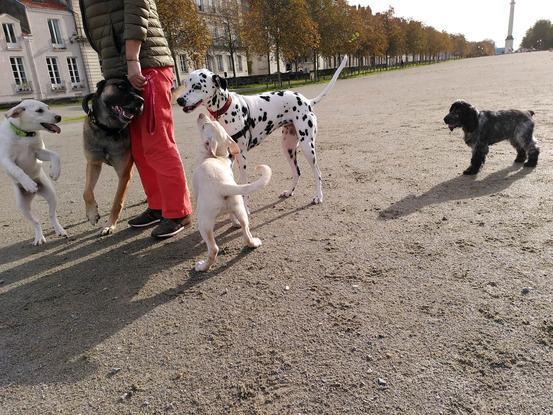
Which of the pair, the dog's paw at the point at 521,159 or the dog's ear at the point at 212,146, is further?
the dog's paw at the point at 521,159

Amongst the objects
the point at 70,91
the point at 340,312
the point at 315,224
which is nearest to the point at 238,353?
the point at 340,312

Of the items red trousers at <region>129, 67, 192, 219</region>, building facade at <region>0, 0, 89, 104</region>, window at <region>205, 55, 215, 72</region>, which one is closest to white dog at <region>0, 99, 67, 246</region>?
red trousers at <region>129, 67, 192, 219</region>

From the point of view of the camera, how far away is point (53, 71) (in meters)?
37.8

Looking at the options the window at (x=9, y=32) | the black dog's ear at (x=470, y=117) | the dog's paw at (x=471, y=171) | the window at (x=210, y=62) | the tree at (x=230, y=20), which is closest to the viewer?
the dog's paw at (x=471, y=171)

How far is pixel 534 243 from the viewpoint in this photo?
3.50 metres

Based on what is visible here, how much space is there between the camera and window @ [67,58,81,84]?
128 ft

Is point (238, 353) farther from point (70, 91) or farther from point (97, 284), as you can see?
point (70, 91)

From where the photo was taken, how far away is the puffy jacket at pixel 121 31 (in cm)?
370

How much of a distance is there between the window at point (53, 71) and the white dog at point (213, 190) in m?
41.2

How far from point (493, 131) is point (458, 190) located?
55.3 inches

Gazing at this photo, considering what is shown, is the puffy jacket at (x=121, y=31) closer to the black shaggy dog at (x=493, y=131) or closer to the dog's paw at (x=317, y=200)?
the dog's paw at (x=317, y=200)

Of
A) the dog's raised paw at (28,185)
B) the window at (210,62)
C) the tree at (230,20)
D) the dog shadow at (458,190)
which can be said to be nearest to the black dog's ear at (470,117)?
the dog shadow at (458,190)

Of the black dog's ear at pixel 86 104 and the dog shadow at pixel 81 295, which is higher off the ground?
the black dog's ear at pixel 86 104

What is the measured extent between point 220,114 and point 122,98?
1067mm
